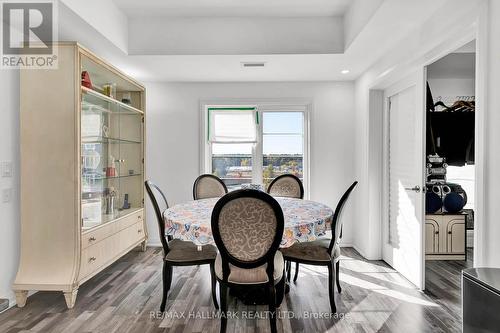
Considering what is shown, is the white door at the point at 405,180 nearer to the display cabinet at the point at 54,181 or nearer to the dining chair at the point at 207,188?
the dining chair at the point at 207,188

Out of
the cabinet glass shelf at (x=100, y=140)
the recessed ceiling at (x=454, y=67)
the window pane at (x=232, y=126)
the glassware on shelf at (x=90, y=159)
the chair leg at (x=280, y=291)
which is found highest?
the recessed ceiling at (x=454, y=67)

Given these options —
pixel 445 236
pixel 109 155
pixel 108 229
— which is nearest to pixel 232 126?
pixel 109 155

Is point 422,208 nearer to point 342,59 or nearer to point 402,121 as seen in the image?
point 402,121

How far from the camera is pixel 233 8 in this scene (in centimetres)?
318

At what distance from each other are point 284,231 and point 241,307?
0.95m

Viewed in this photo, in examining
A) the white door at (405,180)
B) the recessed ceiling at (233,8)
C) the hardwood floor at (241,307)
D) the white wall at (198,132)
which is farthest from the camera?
the white wall at (198,132)

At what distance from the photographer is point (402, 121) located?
3426 mm

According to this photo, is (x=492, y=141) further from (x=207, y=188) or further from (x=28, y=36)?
(x=28, y=36)

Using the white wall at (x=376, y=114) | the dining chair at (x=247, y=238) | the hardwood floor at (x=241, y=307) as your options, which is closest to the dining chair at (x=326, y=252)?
the hardwood floor at (x=241, y=307)

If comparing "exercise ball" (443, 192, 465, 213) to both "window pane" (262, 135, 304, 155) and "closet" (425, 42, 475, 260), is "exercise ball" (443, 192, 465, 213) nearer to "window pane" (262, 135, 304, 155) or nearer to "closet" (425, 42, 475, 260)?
"closet" (425, 42, 475, 260)

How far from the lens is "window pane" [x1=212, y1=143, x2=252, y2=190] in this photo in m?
4.70

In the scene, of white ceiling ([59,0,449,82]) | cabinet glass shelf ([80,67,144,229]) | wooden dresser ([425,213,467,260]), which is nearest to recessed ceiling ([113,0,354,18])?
white ceiling ([59,0,449,82])

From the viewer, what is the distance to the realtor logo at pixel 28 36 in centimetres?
248

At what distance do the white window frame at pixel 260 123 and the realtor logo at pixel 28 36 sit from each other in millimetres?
2142
